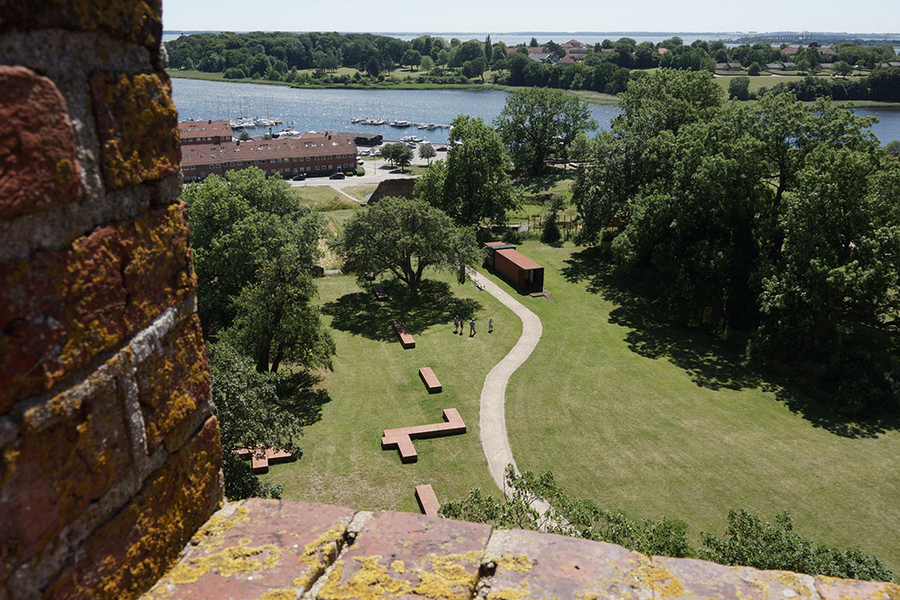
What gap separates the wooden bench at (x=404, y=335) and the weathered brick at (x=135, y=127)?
1090 inches

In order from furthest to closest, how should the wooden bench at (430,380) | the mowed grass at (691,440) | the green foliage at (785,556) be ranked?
1. the wooden bench at (430,380)
2. the mowed grass at (691,440)
3. the green foliage at (785,556)

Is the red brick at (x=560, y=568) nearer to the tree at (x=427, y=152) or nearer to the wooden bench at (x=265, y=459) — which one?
the wooden bench at (x=265, y=459)

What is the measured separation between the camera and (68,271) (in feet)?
7.31

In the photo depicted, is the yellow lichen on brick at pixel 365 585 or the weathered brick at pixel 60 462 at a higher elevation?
the weathered brick at pixel 60 462

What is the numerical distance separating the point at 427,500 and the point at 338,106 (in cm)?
14666

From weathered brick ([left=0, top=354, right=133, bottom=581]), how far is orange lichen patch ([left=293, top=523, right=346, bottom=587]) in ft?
3.27

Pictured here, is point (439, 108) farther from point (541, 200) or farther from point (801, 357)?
point (801, 357)

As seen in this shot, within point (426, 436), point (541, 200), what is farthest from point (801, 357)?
point (541, 200)

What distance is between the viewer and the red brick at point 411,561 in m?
2.92

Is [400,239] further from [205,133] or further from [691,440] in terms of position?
[205,133]

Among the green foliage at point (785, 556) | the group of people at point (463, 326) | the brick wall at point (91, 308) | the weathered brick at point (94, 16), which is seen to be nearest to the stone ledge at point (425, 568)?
the brick wall at point (91, 308)

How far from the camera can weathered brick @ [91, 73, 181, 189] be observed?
94.6 inches

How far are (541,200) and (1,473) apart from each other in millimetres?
62975

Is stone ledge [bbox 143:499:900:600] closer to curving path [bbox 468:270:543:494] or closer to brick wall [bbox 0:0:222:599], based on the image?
brick wall [bbox 0:0:222:599]
